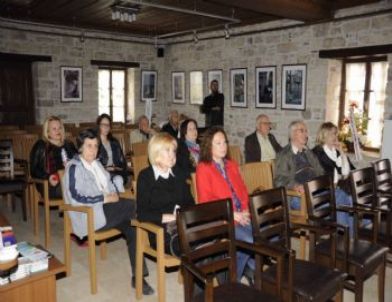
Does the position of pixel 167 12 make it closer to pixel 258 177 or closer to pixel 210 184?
pixel 258 177

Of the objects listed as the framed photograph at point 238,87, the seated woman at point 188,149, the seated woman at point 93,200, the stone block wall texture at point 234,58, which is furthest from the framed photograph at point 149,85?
the seated woman at point 93,200

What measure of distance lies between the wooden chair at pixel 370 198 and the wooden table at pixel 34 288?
2223 mm

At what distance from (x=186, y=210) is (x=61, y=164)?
2449mm

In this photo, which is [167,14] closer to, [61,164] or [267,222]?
[61,164]

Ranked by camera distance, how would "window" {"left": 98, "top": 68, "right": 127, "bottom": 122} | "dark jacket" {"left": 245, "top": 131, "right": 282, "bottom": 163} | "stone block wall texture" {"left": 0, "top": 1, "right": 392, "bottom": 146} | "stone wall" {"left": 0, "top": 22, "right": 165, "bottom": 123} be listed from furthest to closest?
"window" {"left": 98, "top": 68, "right": 127, "bottom": 122} → "stone wall" {"left": 0, "top": 22, "right": 165, "bottom": 123} → "stone block wall texture" {"left": 0, "top": 1, "right": 392, "bottom": 146} → "dark jacket" {"left": 245, "top": 131, "right": 282, "bottom": 163}

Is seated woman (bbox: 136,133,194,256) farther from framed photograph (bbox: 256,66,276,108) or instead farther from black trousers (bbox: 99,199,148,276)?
framed photograph (bbox: 256,66,276,108)

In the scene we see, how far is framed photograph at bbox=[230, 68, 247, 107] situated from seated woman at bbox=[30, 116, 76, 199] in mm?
4329

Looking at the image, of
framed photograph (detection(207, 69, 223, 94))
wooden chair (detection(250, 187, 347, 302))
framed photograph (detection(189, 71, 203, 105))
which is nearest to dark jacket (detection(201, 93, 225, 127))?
framed photograph (detection(207, 69, 223, 94))

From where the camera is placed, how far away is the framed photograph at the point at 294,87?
6.60 m

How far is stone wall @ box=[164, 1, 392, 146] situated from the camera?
222 inches

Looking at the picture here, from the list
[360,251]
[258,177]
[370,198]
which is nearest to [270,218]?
[360,251]

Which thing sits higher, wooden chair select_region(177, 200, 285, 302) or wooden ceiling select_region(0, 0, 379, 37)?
wooden ceiling select_region(0, 0, 379, 37)

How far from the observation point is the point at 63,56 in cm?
824

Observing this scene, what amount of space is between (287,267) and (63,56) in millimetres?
7277
